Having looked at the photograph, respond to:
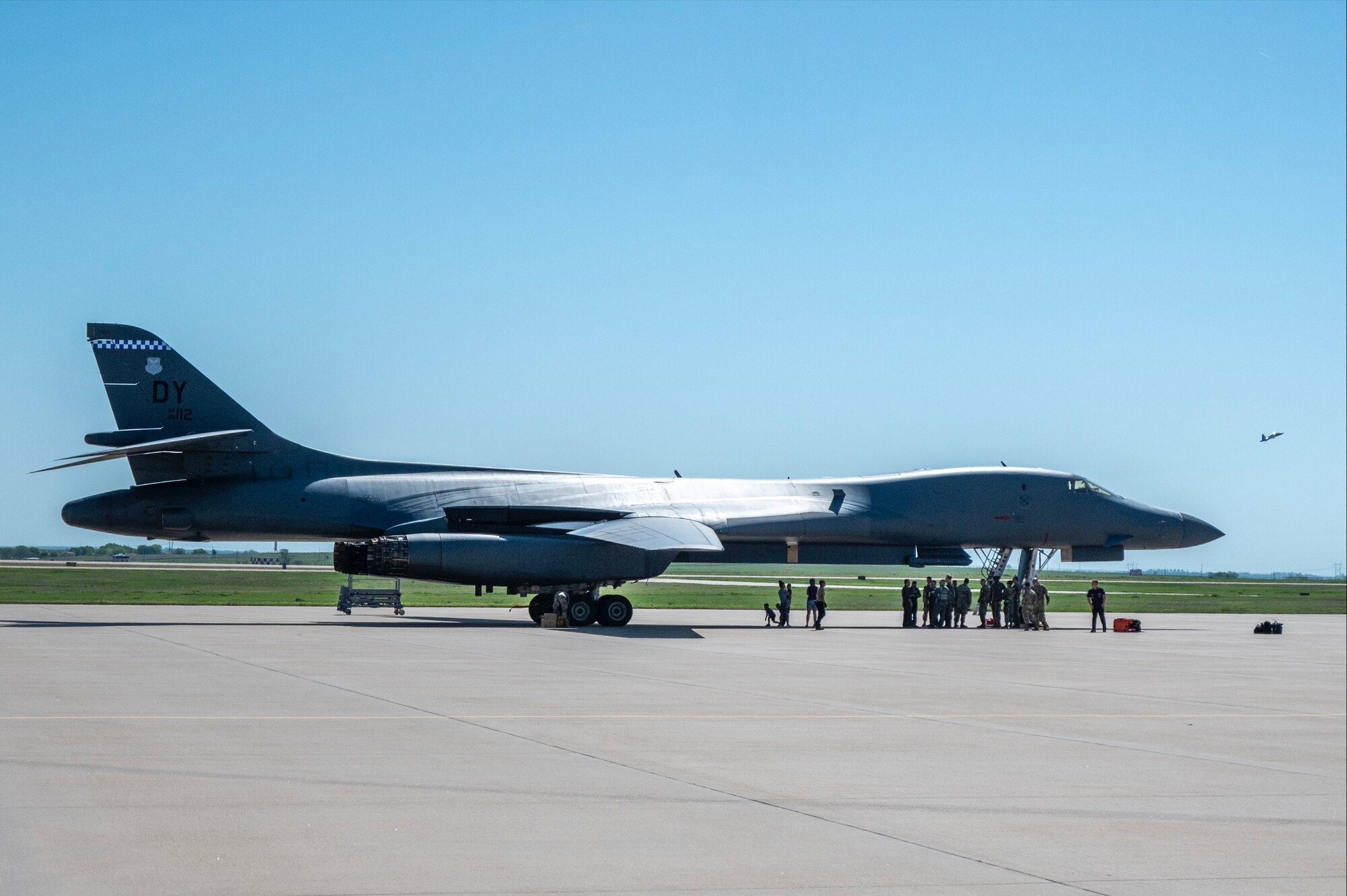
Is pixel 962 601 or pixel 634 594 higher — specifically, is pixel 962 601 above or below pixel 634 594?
above

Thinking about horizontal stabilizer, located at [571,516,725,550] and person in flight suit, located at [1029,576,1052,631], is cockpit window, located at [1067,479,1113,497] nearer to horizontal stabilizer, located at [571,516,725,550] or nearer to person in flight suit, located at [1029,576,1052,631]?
person in flight suit, located at [1029,576,1052,631]

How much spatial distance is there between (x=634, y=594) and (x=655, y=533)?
28412mm

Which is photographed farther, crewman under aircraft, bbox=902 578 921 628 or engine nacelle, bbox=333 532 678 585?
crewman under aircraft, bbox=902 578 921 628

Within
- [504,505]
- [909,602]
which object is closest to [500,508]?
[504,505]

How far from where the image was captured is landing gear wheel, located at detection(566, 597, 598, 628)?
102 ft

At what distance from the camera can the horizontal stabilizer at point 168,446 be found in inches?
1101

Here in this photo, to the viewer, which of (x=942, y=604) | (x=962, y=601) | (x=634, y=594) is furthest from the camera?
(x=634, y=594)

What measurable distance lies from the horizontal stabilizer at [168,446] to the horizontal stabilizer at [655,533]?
802 centimetres

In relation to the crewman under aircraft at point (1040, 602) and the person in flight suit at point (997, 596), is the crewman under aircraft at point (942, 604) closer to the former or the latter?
the person in flight suit at point (997, 596)

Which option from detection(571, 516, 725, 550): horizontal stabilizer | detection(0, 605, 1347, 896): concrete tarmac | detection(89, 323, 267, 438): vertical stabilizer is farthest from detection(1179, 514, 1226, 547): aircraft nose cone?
detection(89, 323, 267, 438): vertical stabilizer

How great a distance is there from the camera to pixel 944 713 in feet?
43.0

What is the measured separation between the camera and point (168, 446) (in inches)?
1147

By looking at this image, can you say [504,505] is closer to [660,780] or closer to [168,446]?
[168,446]

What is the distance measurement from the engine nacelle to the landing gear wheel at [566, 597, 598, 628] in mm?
943
